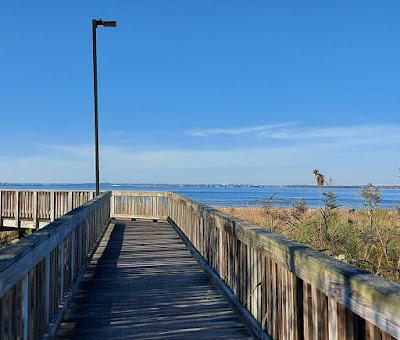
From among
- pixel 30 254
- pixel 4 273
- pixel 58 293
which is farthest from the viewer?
pixel 58 293

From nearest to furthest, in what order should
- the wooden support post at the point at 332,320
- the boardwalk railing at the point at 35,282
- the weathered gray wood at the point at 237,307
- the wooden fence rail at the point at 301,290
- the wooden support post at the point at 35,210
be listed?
the wooden fence rail at the point at 301,290 → the wooden support post at the point at 332,320 → the boardwalk railing at the point at 35,282 → the weathered gray wood at the point at 237,307 → the wooden support post at the point at 35,210

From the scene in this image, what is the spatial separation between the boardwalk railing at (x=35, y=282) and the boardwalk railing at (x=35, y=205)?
12744 mm

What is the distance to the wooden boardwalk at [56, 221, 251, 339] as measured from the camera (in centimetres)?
441

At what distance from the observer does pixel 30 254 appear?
9.91 feet

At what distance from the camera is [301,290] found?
309cm

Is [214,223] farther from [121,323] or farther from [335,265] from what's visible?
[335,265]

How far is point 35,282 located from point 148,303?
2.37m

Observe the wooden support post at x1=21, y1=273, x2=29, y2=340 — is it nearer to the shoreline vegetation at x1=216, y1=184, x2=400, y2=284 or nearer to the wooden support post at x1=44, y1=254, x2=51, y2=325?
the wooden support post at x1=44, y1=254, x2=51, y2=325

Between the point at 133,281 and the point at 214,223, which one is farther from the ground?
the point at 214,223

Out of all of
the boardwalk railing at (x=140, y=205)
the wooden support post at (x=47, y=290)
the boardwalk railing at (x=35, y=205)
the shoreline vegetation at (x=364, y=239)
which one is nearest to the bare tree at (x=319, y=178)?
the shoreline vegetation at (x=364, y=239)

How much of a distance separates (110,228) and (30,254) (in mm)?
11653

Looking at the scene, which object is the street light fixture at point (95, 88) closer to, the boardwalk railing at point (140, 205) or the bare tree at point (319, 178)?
the boardwalk railing at point (140, 205)

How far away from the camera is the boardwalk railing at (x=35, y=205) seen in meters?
17.9

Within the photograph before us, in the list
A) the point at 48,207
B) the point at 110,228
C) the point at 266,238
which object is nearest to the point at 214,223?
the point at 266,238
